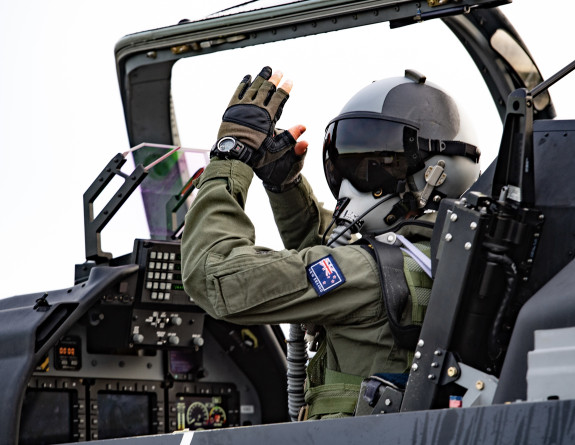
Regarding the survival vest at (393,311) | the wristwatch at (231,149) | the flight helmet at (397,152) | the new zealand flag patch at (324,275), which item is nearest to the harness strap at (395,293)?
the survival vest at (393,311)

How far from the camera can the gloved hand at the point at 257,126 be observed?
280 centimetres

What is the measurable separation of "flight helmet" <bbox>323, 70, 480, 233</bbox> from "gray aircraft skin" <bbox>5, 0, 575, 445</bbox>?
0.81 ft

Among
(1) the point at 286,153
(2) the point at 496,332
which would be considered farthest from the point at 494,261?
(1) the point at 286,153

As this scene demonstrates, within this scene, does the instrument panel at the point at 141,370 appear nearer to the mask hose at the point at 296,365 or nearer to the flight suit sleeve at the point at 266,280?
the mask hose at the point at 296,365

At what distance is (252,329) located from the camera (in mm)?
4469

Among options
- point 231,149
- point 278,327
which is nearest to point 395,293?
point 231,149

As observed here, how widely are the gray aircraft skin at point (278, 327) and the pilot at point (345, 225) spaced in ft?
0.78

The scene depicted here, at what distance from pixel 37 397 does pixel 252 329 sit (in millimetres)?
1008

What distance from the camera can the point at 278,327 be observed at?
4.57 m

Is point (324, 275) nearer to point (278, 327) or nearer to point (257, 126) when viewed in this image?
point (257, 126)

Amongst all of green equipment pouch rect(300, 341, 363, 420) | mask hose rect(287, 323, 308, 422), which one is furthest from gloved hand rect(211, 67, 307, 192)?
green equipment pouch rect(300, 341, 363, 420)

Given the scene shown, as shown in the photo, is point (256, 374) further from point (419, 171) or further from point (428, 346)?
point (428, 346)

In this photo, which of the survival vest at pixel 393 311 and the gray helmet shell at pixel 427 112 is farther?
the gray helmet shell at pixel 427 112

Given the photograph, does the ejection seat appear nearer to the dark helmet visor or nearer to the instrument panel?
the dark helmet visor
